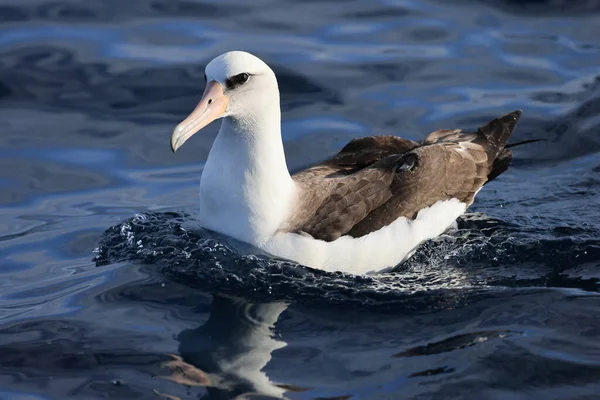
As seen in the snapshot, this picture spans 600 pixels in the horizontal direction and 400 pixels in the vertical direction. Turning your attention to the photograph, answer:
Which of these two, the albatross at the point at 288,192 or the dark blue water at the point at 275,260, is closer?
the dark blue water at the point at 275,260

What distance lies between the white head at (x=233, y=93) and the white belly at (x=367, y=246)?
91 cm

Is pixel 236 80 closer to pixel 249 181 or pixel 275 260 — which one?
pixel 249 181

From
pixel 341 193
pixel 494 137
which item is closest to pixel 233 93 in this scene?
pixel 341 193

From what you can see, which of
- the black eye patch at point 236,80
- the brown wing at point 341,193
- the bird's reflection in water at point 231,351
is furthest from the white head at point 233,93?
the bird's reflection in water at point 231,351

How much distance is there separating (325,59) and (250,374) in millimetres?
6875

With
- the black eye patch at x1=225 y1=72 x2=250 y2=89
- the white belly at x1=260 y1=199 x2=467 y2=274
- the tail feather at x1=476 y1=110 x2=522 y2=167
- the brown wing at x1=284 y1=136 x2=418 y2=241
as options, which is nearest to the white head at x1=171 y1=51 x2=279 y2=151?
the black eye patch at x1=225 y1=72 x2=250 y2=89

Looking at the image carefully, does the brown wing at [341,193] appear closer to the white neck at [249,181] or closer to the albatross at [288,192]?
the albatross at [288,192]

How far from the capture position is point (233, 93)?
285 inches

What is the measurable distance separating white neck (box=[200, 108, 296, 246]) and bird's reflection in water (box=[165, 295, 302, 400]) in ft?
1.85

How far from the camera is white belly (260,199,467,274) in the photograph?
7363 mm

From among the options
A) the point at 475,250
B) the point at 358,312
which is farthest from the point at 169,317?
the point at 475,250

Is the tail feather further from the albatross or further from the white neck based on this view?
the white neck

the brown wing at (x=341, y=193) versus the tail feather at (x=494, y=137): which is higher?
the tail feather at (x=494, y=137)

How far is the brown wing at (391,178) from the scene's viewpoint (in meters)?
7.59
